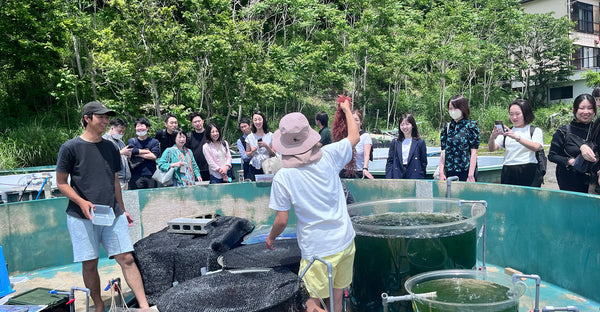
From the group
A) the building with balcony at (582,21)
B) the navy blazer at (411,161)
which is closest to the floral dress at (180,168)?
the navy blazer at (411,161)

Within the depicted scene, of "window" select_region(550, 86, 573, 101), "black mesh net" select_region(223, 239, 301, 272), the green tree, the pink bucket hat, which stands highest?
the green tree

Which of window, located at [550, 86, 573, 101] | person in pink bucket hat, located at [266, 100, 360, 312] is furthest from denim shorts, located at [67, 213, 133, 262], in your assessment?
window, located at [550, 86, 573, 101]

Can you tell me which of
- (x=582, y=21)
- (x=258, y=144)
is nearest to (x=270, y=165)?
(x=258, y=144)

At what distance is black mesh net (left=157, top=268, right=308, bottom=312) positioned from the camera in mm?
2438

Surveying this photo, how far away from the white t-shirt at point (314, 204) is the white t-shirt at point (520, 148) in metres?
3.03

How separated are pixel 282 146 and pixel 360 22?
22.4 meters

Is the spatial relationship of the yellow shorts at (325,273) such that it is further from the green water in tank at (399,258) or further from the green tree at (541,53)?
the green tree at (541,53)

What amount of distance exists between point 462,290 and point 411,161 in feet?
11.1

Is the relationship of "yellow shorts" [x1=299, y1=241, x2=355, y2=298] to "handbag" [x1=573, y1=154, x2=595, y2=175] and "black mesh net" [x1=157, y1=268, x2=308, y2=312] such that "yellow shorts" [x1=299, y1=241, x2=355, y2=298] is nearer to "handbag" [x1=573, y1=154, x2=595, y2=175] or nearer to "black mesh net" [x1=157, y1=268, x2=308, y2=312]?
"black mesh net" [x1=157, y1=268, x2=308, y2=312]

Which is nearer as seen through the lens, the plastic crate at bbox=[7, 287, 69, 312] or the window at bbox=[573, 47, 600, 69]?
the plastic crate at bbox=[7, 287, 69, 312]

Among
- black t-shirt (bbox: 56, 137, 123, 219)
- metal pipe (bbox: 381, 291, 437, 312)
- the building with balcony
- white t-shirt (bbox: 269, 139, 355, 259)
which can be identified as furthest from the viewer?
the building with balcony

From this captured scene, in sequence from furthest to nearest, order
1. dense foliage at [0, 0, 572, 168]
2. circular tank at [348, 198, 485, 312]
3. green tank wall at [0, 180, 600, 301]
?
dense foliage at [0, 0, 572, 168], green tank wall at [0, 180, 600, 301], circular tank at [348, 198, 485, 312]

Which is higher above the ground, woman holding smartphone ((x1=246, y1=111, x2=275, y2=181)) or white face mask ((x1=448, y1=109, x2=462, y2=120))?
white face mask ((x1=448, y1=109, x2=462, y2=120))

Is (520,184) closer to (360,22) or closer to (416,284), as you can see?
(416,284)
